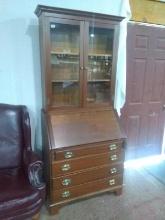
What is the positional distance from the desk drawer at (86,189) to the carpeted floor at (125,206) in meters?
0.14

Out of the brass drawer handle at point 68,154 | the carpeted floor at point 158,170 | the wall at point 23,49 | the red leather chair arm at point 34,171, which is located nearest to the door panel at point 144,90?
the carpeted floor at point 158,170

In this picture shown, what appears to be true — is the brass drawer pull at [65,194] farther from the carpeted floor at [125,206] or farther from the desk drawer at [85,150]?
the desk drawer at [85,150]

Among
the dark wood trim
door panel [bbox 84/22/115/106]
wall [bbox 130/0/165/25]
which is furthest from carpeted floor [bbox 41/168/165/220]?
wall [bbox 130/0/165/25]

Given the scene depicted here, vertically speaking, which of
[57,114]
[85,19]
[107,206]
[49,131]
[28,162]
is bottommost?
[107,206]

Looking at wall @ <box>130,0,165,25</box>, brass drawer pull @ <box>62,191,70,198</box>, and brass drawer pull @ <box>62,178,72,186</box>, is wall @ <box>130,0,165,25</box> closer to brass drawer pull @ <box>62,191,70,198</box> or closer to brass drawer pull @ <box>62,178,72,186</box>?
brass drawer pull @ <box>62,178,72,186</box>

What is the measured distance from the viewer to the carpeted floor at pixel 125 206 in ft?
6.46

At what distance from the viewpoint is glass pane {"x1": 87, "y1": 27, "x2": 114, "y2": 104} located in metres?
2.11

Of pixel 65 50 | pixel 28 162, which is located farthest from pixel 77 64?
pixel 28 162

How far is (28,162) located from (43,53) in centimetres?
106

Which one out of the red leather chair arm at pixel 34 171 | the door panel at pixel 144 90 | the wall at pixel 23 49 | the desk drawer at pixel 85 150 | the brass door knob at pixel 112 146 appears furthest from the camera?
the door panel at pixel 144 90

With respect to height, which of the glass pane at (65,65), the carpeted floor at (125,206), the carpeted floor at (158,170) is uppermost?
the glass pane at (65,65)

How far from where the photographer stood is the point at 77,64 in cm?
202

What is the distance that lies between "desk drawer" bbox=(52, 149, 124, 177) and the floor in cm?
45

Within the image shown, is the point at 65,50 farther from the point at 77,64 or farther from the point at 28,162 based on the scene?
the point at 28,162
